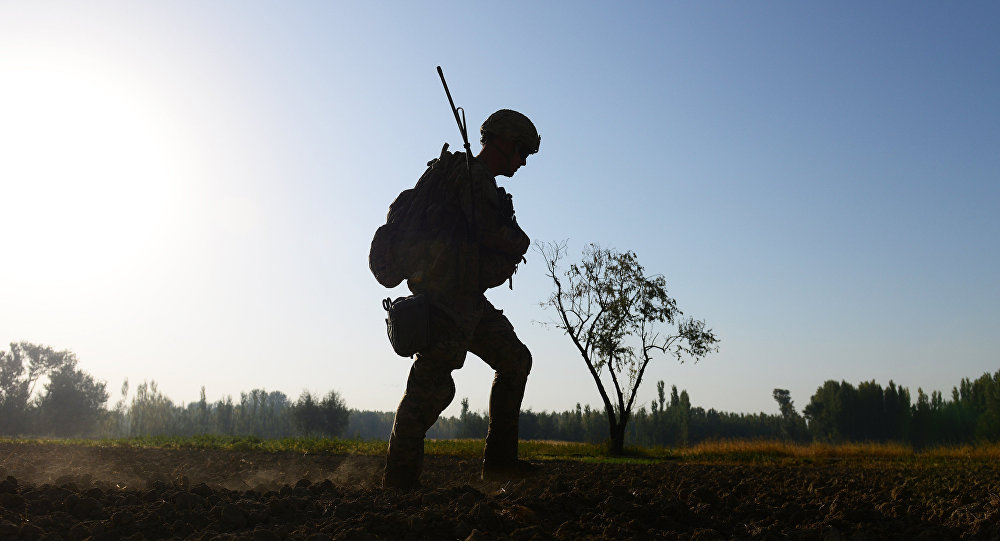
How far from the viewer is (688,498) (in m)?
3.48

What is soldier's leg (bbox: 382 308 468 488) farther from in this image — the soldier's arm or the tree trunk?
the tree trunk

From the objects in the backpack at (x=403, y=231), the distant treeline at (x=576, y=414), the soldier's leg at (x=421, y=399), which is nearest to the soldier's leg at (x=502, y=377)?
the soldier's leg at (x=421, y=399)

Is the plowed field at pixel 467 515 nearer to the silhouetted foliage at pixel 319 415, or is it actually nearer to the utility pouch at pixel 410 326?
the utility pouch at pixel 410 326

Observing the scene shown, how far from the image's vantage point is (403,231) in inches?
163

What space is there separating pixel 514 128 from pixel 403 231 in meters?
1.08

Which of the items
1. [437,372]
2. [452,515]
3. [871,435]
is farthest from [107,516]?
[871,435]

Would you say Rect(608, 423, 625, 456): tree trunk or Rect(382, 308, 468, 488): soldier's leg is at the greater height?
Rect(382, 308, 468, 488): soldier's leg

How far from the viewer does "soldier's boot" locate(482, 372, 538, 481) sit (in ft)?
14.3

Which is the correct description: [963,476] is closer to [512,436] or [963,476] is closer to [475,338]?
[512,436]

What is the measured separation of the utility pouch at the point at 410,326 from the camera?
3836mm

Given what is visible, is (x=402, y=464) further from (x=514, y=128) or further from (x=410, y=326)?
(x=514, y=128)

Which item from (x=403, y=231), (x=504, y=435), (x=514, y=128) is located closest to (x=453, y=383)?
(x=504, y=435)

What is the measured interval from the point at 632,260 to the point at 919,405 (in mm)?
52971

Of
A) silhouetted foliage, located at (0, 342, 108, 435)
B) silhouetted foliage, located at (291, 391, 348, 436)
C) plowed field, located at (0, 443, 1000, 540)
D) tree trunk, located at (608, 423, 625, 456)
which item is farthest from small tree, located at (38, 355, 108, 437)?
plowed field, located at (0, 443, 1000, 540)
